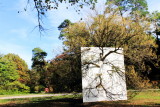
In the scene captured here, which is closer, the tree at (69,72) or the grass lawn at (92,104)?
the grass lawn at (92,104)

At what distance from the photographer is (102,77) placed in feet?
24.7

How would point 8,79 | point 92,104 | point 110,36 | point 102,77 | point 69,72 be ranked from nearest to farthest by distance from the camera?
point 102,77
point 92,104
point 110,36
point 69,72
point 8,79

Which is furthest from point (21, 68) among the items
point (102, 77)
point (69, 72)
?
point (102, 77)

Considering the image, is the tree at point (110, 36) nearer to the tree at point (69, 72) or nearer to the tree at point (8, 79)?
the tree at point (69, 72)

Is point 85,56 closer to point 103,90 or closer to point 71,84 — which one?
point 103,90

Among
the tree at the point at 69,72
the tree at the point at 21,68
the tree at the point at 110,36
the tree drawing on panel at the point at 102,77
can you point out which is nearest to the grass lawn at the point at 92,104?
the tree at the point at 69,72

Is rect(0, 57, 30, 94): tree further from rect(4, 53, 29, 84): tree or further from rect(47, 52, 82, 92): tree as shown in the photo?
rect(47, 52, 82, 92): tree

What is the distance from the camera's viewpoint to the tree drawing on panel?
761 cm

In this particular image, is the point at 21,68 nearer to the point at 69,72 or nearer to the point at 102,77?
the point at 69,72

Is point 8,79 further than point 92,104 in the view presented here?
Yes

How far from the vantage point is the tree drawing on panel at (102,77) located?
7.61m

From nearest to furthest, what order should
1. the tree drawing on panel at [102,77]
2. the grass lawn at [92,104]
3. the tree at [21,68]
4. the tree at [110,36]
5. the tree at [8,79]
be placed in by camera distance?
the tree drawing on panel at [102,77]
the grass lawn at [92,104]
the tree at [110,36]
the tree at [8,79]
the tree at [21,68]

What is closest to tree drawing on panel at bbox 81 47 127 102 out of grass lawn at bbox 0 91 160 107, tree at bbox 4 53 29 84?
grass lawn at bbox 0 91 160 107

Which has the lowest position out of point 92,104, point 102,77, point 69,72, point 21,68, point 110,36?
point 92,104
